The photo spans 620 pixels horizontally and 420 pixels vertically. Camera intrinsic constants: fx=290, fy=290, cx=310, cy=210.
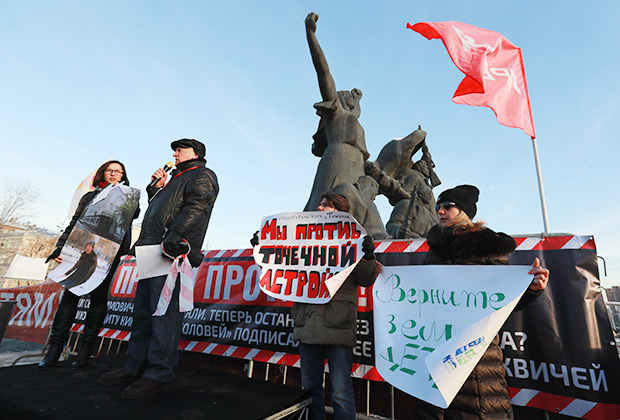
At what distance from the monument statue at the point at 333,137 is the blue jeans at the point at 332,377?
417 cm

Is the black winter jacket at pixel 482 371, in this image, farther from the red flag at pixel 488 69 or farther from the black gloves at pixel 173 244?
the red flag at pixel 488 69

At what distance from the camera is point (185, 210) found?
95.7 inches

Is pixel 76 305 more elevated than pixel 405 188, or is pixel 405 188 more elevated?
pixel 405 188

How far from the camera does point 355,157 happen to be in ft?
22.4

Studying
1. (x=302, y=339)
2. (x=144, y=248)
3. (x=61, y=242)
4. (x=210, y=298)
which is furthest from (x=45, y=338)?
(x=302, y=339)

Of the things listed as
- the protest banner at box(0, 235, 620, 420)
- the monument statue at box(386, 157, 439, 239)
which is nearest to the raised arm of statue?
the monument statue at box(386, 157, 439, 239)

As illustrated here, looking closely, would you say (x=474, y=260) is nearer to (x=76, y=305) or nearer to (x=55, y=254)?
(x=76, y=305)

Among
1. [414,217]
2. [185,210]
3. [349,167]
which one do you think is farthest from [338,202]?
[414,217]

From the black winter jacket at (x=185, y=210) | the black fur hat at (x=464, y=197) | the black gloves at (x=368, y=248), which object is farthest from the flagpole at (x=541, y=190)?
the black winter jacket at (x=185, y=210)

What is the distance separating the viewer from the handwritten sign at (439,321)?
62.7 inches

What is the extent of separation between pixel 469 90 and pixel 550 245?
281 cm

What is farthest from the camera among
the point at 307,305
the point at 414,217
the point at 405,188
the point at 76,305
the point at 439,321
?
the point at 405,188

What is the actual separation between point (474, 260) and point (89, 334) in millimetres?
3524

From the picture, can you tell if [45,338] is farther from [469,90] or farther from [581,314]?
[469,90]
